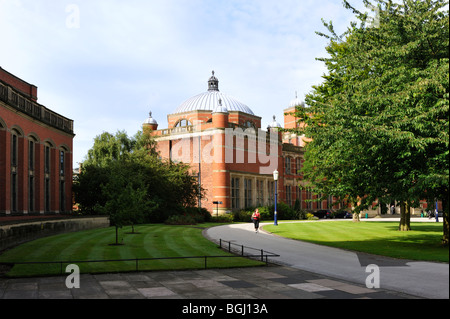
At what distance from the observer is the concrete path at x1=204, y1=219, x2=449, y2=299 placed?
31.3 feet

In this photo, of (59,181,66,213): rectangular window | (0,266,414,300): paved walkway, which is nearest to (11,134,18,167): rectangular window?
(59,181,66,213): rectangular window

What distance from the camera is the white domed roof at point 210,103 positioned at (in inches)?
2847

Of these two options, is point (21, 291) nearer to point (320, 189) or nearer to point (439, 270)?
point (439, 270)

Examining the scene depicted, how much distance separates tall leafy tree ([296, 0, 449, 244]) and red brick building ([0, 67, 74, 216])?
2042 cm

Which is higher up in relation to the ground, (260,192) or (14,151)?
(14,151)

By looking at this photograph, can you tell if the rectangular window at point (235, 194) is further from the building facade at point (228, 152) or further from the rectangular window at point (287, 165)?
the rectangular window at point (287, 165)

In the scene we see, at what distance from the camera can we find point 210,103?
2881 inches

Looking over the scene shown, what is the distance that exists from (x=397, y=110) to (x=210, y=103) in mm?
58851

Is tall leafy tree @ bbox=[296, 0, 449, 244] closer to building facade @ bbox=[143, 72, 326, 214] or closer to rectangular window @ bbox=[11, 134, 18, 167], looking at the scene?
rectangular window @ bbox=[11, 134, 18, 167]

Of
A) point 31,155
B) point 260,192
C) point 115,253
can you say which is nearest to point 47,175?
point 31,155

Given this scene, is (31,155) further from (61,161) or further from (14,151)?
(61,161)

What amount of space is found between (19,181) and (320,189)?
21003 mm

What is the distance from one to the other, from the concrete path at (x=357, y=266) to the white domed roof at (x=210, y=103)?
159ft

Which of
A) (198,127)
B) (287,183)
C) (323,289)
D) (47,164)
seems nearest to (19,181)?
(47,164)
